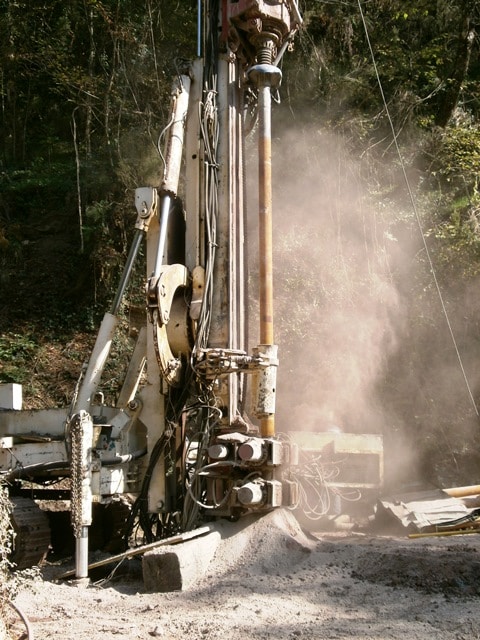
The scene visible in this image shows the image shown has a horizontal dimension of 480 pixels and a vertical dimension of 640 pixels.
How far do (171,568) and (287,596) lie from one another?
889 mm

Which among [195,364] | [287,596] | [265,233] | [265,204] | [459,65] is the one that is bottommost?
[287,596]

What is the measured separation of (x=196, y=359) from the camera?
7.36 metres

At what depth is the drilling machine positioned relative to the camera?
23.2ft

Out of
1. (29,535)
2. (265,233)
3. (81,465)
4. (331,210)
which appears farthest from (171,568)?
(331,210)

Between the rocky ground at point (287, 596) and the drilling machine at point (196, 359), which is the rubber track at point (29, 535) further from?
the rocky ground at point (287, 596)

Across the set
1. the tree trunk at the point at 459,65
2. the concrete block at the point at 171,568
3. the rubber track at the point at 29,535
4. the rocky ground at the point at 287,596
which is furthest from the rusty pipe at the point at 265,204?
the tree trunk at the point at 459,65

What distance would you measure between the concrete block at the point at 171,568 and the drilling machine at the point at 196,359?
2.85 ft

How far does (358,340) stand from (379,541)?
681 cm

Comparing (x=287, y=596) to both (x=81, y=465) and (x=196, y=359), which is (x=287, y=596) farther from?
(x=196, y=359)

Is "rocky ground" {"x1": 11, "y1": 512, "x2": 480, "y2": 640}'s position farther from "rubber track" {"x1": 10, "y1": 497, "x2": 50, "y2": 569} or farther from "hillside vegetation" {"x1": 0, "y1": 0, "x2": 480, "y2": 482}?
"hillside vegetation" {"x1": 0, "y1": 0, "x2": 480, "y2": 482}

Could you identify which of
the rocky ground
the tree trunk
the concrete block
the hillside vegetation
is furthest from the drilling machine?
the tree trunk

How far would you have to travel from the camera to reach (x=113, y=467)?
7242mm

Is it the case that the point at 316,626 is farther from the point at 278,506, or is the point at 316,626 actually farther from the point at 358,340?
the point at 358,340

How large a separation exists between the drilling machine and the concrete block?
0.87 meters
